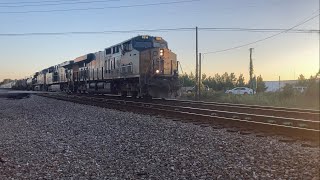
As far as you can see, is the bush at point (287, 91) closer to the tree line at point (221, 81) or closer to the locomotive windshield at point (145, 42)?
the locomotive windshield at point (145, 42)

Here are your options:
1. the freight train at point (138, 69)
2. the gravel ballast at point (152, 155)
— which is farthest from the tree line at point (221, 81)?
the gravel ballast at point (152, 155)

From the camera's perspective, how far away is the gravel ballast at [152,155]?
5.64 metres

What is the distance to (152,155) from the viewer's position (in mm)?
6922

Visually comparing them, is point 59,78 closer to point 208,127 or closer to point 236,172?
point 208,127

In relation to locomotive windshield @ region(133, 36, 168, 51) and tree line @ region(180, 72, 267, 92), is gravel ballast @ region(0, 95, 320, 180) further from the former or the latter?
tree line @ region(180, 72, 267, 92)

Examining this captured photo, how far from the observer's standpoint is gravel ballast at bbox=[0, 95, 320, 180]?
5642 mm

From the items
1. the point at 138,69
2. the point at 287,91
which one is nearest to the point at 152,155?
the point at 287,91

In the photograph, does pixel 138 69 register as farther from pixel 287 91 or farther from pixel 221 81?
pixel 221 81

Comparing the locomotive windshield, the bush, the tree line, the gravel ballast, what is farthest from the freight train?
the tree line

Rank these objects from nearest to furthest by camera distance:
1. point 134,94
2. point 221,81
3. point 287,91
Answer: point 287,91
point 134,94
point 221,81

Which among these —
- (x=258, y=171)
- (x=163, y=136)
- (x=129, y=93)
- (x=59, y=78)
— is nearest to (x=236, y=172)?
(x=258, y=171)

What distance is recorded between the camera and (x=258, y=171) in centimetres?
557

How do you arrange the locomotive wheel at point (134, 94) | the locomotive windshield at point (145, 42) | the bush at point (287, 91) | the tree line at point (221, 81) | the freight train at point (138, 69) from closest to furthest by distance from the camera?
the bush at point (287, 91), the freight train at point (138, 69), the locomotive windshield at point (145, 42), the locomotive wheel at point (134, 94), the tree line at point (221, 81)

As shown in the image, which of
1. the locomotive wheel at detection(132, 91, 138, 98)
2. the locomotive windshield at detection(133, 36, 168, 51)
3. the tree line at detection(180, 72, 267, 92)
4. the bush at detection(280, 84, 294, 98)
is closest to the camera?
the bush at detection(280, 84, 294, 98)
